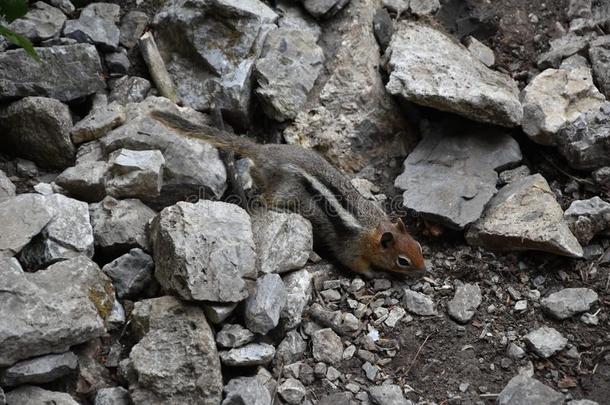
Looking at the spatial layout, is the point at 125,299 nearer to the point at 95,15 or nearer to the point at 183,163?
the point at 183,163

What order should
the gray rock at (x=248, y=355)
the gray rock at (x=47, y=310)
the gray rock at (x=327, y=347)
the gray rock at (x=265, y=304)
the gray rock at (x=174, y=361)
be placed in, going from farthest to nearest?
the gray rock at (x=327, y=347)
the gray rock at (x=265, y=304)
the gray rock at (x=248, y=355)
the gray rock at (x=174, y=361)
the gray rock at (x=47, y=310)

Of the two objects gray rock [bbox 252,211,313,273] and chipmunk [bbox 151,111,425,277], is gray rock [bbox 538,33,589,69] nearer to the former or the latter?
chipmunk [bbox 151,111,425,277]

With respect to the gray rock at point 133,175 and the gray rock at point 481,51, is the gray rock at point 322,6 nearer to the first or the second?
the gray rock at point 481,51

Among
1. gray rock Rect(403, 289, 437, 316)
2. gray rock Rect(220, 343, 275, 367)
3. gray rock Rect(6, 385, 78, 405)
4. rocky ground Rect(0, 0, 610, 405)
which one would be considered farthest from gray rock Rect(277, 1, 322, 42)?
gray rock Rect(6, 385, 78, 405)

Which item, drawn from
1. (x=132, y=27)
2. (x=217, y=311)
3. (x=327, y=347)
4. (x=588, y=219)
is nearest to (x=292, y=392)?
(x=327, y=347)

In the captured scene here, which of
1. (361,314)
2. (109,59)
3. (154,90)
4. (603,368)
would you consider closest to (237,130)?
(154,90)

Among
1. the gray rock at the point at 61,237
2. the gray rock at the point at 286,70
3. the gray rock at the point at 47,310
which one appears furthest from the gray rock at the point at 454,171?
the gray rock at the point at 47,310
